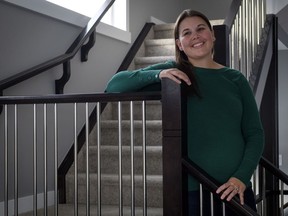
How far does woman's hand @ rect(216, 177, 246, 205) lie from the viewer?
1.53 meters

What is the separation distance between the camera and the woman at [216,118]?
1578mm

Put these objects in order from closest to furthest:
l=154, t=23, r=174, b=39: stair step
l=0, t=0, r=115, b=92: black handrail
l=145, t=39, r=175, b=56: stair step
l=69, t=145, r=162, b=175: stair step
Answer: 1. l=0, t=0, r=115, b=92: black handrail
2. l=69, t=145, r=162, b=175: stair step
3. l=145, t=39, r=175, b=56: stair step
4. l=154, t=23, r=174, b=39: stair step

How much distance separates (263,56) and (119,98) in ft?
6.75

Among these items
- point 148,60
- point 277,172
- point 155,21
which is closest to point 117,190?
point 277,172

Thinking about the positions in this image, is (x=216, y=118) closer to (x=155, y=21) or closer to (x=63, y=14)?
(x=63, y=14)

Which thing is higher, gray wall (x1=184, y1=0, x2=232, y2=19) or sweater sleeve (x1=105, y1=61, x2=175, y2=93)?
gray wall (x1=184, y1=0, x2=232, y2=19)

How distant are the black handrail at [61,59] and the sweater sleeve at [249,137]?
144 cm

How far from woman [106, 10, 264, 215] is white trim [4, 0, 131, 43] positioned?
1472mm

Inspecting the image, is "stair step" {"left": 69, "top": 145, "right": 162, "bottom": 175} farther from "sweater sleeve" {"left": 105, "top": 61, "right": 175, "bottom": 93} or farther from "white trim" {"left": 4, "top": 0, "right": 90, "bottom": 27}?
"sweater sleeve" {"left": 105, "top": 61, "right": 175, "bottom": 93}

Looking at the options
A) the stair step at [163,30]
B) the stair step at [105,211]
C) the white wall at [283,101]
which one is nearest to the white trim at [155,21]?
the stair step at [163,30]

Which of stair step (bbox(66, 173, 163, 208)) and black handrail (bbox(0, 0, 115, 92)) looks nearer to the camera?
black handrail (bbox(0, 0, 115, 92))

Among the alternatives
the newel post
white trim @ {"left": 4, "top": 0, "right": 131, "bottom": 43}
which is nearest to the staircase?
white trim @ {"left": 4, "top": 0, "right": 131, "bottom": 43}

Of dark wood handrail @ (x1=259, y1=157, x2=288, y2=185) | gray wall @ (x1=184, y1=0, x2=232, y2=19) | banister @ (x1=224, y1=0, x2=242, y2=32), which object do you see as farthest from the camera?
gray wall @ (x1=184, y1=0, x2=232, y2=19)

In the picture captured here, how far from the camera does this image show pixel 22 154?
112 inches
